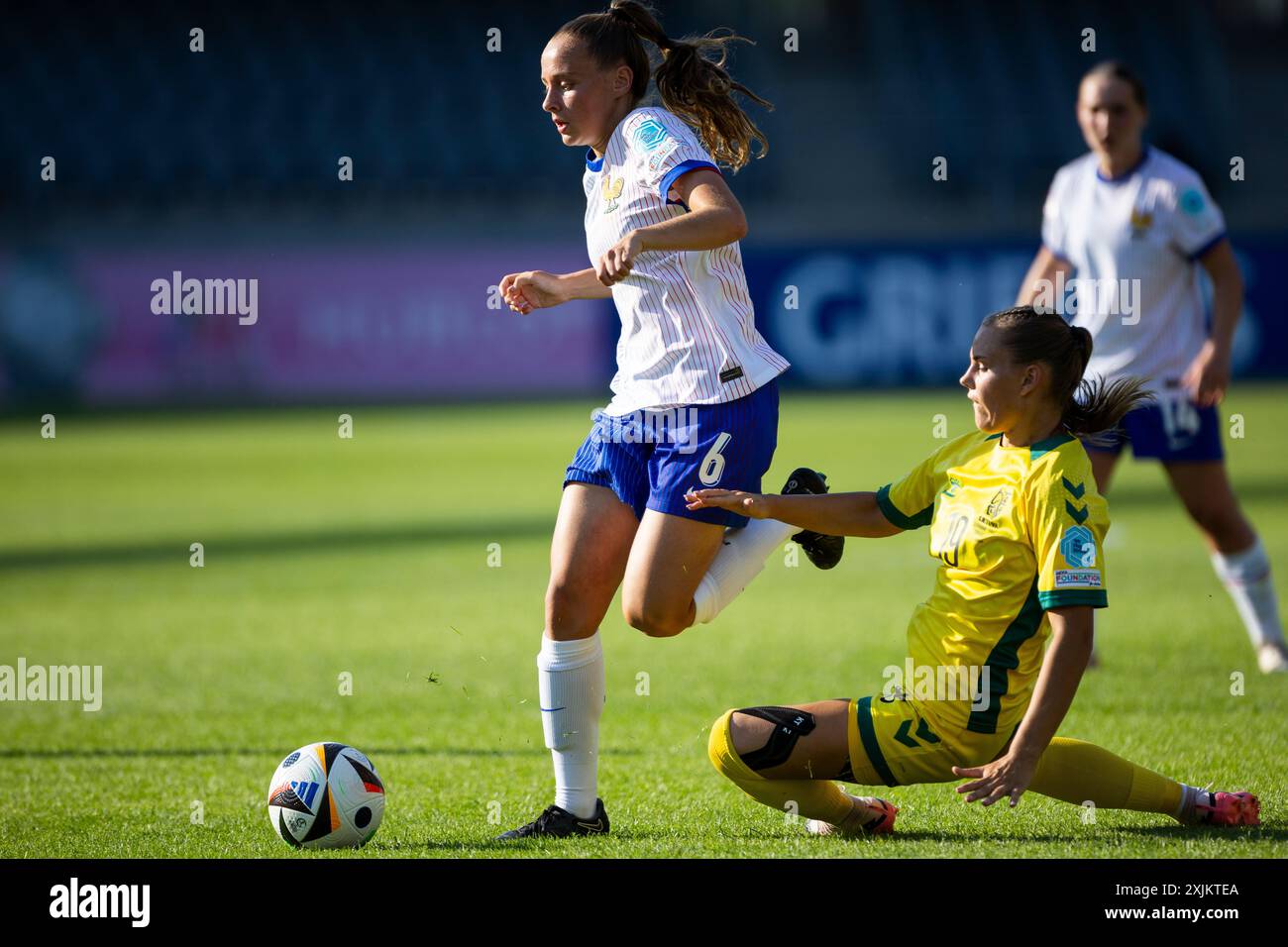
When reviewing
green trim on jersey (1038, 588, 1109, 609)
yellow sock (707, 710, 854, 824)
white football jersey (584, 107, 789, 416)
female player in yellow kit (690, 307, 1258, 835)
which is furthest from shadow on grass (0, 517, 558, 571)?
green trim on jersey (1038, 588, 1109, 609)

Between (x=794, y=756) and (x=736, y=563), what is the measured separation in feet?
2.32

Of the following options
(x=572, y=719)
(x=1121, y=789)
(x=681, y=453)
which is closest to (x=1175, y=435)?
(x=1121, y=789)

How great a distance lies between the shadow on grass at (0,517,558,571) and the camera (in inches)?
442

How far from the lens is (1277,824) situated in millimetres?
4242

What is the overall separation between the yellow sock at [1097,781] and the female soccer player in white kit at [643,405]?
976mm

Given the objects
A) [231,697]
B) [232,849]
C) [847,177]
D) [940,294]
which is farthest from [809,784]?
[847,177]

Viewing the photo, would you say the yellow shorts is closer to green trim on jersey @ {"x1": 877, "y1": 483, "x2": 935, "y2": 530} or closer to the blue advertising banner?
green trim on jersey @ {"x1": 877, "y1": 483, "x2": 935, "y2": 530}

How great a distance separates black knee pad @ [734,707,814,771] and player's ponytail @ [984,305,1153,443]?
3.31 feet

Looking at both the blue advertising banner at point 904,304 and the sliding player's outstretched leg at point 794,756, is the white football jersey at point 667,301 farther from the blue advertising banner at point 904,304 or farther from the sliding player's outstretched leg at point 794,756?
the blue advertising banner at point 904,304

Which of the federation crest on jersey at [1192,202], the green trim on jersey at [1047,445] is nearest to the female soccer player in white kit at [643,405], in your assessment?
the green trim on jersey at [1047,445]

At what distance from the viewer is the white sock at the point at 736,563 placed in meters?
4.45

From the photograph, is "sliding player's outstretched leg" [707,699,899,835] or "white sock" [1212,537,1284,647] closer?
"sliding player's outstretched leg" [707,699,899,835]

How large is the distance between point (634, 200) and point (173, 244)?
24.0 metres
